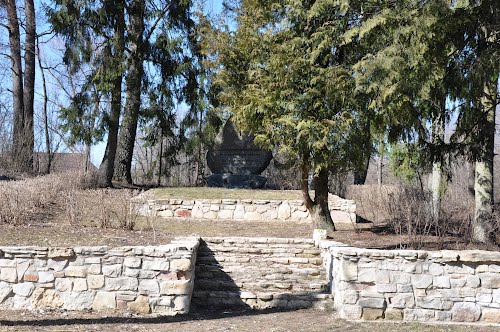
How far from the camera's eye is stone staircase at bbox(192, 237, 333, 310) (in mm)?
7414

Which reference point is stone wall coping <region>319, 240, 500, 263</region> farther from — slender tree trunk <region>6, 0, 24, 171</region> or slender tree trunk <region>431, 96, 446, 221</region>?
slender tree trunk <region>6, 0, 24, 171</region>

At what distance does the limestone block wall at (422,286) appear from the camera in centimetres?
660

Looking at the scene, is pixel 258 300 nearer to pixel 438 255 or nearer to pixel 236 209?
pixel 438 255

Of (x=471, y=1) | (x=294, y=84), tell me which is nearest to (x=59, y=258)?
(x=294, y=84)

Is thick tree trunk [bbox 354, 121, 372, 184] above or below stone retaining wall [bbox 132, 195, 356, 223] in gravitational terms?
above

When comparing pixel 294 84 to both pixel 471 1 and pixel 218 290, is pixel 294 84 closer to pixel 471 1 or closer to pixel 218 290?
pixel 471 1

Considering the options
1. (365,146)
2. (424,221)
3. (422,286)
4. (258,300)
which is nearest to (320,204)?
(365,146)

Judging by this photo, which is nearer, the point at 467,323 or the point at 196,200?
the point at 467,323

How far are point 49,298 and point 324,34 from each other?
6499mm

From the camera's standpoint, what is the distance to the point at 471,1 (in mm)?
8711

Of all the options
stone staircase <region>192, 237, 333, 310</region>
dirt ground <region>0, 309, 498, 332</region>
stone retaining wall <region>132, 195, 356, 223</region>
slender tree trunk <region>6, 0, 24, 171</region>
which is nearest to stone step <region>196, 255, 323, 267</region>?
stone staircase <region>192, 237, 333, 310</region>

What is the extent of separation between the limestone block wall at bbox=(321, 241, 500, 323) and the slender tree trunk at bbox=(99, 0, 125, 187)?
1090 centimetres

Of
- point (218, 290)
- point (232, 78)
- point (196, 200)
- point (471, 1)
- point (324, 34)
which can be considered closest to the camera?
point (218, 290)

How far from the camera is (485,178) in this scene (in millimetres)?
9266
